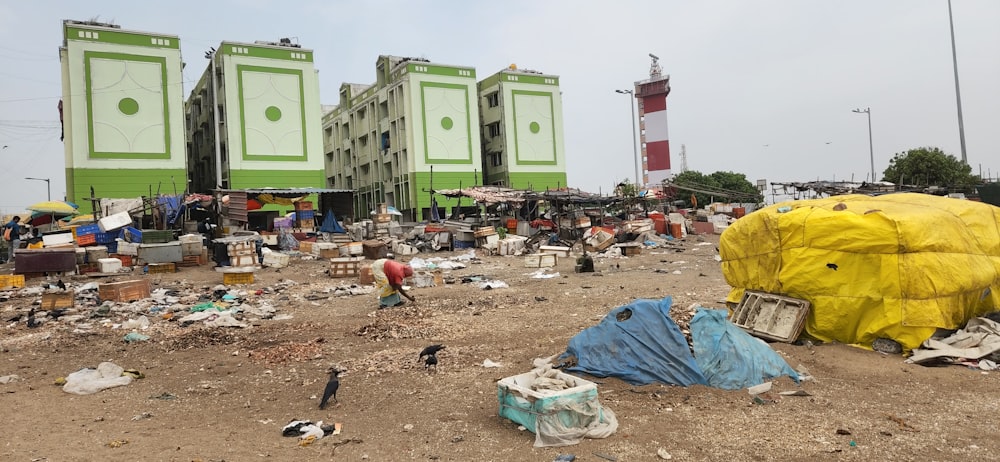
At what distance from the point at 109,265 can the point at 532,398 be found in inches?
647

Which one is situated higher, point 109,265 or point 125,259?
point 125,259

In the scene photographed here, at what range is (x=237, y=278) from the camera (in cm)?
1469

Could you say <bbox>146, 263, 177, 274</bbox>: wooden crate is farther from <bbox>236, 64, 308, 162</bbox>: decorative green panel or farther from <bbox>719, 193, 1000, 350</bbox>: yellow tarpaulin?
<bbox>236, 64, 308, 162</bbox>: decorative green panel

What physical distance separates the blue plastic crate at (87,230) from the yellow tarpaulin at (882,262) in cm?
2000

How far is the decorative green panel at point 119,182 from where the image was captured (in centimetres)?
2870

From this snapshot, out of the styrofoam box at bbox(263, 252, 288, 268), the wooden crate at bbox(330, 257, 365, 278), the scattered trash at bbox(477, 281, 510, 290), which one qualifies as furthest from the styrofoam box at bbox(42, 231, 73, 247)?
the scattered trash at bbox(477, 281, 510, 290)

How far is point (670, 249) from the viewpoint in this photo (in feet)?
72.0

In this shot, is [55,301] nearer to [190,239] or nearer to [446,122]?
[190,239]

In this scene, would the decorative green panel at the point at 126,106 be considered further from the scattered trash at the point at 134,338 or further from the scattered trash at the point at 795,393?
the scattered trash at the point at 795,393

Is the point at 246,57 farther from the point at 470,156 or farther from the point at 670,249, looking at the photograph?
the point at 670,249

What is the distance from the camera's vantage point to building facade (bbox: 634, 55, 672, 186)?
63.9 meters

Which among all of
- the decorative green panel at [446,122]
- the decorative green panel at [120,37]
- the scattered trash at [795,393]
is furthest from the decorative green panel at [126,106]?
the scattered trash at [795,393]

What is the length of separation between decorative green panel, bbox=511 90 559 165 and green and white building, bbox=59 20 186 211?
2195 cm

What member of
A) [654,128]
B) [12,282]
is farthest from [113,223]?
[654,128]
